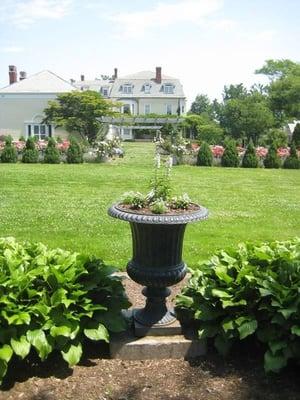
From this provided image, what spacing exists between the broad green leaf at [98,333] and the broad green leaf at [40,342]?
0.31 m

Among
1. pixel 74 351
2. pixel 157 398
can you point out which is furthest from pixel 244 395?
pixel 74 351

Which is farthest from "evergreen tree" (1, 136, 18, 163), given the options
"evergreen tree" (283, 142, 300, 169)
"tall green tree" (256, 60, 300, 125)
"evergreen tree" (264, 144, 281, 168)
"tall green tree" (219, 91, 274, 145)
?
"tall green tree" (256, 60, 300, 125)

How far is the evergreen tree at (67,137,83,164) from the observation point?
20234 millimetres

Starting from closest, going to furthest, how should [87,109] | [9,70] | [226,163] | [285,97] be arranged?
[226,163], [87,109], [285,97], [9,70]

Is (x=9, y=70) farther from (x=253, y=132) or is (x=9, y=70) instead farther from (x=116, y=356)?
(x=116, y=356)

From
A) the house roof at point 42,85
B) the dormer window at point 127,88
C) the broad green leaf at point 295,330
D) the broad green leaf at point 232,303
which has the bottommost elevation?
the broad green leaf at point 295,330

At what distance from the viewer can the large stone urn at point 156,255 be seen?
353 centimetres

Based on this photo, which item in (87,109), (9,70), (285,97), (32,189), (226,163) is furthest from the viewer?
(9,70)

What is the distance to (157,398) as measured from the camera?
3152 millimetres

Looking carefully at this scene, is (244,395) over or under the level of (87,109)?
under

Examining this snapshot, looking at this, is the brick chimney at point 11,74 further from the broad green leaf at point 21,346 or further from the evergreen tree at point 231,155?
the broad green leaf at point 21,346

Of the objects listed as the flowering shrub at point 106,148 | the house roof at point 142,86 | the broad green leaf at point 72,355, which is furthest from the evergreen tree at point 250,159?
the house roof at point 142,86

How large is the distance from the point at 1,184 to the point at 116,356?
10610 mm

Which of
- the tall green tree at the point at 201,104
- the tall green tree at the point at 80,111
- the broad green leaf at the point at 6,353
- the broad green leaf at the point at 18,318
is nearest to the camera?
the broad green leaf at the point at 6,353
